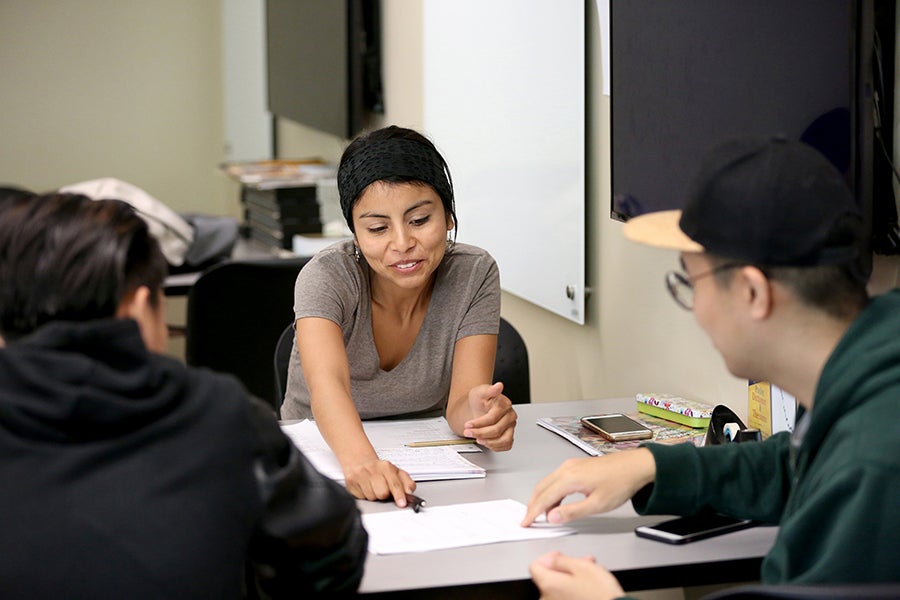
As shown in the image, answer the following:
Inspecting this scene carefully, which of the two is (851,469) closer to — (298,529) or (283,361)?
(298,529)

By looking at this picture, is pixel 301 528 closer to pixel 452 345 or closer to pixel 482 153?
pixel 452 345

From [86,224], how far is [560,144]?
67.5 inches

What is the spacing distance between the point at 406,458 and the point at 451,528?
1.10 ft

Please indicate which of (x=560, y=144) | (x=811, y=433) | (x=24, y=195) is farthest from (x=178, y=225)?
(x=811, y=433)

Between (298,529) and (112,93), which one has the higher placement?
(112,93)

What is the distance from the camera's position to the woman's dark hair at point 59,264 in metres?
1.08

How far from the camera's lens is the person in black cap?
3.50 ft

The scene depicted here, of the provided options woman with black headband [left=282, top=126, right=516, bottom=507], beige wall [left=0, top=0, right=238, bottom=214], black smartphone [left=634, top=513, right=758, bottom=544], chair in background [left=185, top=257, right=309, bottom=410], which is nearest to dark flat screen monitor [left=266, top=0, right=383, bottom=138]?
chair in background [left=185, top=257, right=309, bottom=410]

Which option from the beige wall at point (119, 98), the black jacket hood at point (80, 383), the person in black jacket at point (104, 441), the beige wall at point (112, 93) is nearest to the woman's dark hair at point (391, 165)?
the person in black jacket at point (104, 441)

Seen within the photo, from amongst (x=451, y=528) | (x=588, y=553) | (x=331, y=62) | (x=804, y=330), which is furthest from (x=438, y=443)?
(x=331, y=62)

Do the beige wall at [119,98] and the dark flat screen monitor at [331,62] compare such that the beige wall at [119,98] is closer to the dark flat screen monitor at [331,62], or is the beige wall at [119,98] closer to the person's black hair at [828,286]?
the dark flat screen monitor at [331,62]

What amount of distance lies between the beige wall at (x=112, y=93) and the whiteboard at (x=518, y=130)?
2984 millimetres

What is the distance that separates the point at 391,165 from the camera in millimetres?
2047

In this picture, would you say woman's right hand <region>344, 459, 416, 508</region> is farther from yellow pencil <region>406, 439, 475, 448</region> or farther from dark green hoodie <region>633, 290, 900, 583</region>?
dark green hoodie <region>633, 290, 900, 583</region>
